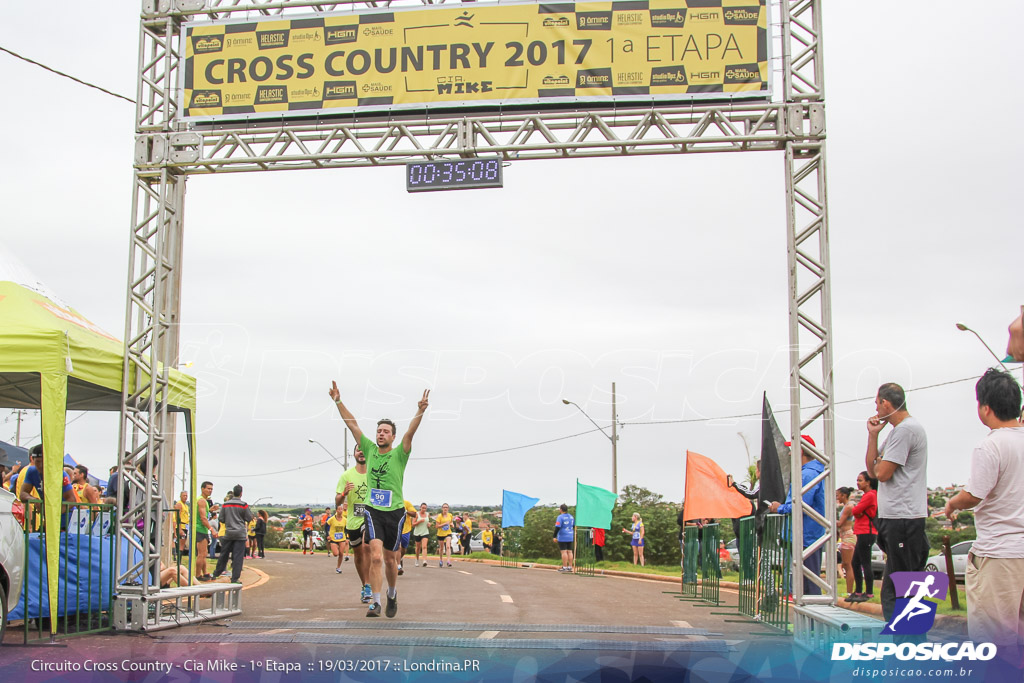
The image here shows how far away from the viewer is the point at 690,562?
16703 millimetres

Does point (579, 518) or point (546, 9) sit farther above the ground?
point (546, 9)

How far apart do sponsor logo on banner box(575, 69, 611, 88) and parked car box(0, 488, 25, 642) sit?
23.1 feet

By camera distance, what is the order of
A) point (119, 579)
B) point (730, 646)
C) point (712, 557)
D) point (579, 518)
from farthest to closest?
point (579, 518) < point (712, 557) < point (119, 579) < point (730, 646)

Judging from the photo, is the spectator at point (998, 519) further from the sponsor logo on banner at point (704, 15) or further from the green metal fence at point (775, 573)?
the sponsor logo on banner at point (704, 15)

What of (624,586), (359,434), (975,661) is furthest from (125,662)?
(624,586)

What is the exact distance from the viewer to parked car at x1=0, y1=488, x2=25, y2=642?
328 inches

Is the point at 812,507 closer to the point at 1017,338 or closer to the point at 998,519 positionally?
the point at 998,519

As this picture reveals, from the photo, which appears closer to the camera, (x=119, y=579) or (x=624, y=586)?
(x=119, y=579)

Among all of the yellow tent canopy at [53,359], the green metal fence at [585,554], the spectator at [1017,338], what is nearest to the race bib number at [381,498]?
the yellow tent canopy at [53,359]

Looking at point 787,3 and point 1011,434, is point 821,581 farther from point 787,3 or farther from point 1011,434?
point 787,3

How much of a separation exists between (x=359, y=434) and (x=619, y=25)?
5.31m

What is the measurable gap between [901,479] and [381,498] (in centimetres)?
534

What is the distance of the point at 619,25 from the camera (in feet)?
36.7

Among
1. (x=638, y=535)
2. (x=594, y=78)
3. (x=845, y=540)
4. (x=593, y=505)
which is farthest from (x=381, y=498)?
(x=638, y=535)
